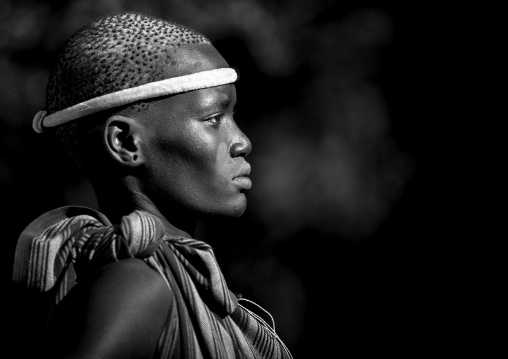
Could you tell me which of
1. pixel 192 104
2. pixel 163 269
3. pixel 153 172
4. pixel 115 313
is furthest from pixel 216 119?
pixel 115 313

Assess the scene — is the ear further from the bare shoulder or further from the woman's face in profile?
the bare shoulder

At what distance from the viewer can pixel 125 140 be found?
1.71 metres

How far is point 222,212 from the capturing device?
1.74 m

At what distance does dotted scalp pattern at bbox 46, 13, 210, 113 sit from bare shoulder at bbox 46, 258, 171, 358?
401 millimetres

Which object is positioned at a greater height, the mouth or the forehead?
the forehead

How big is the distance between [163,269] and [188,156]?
249mm

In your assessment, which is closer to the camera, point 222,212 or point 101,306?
point 101,306

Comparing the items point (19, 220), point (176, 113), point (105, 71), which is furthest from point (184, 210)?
point (19, 220)

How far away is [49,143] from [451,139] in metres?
1.25

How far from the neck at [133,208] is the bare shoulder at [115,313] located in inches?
9.2

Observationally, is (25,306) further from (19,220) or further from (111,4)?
(111,4)

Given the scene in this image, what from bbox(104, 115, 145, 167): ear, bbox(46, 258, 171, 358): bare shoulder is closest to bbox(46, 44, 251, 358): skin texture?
bbox(104, 115, 145, 167): ear

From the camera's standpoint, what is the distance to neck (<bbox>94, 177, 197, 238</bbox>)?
5.65ft

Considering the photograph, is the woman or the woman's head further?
the woman's head
